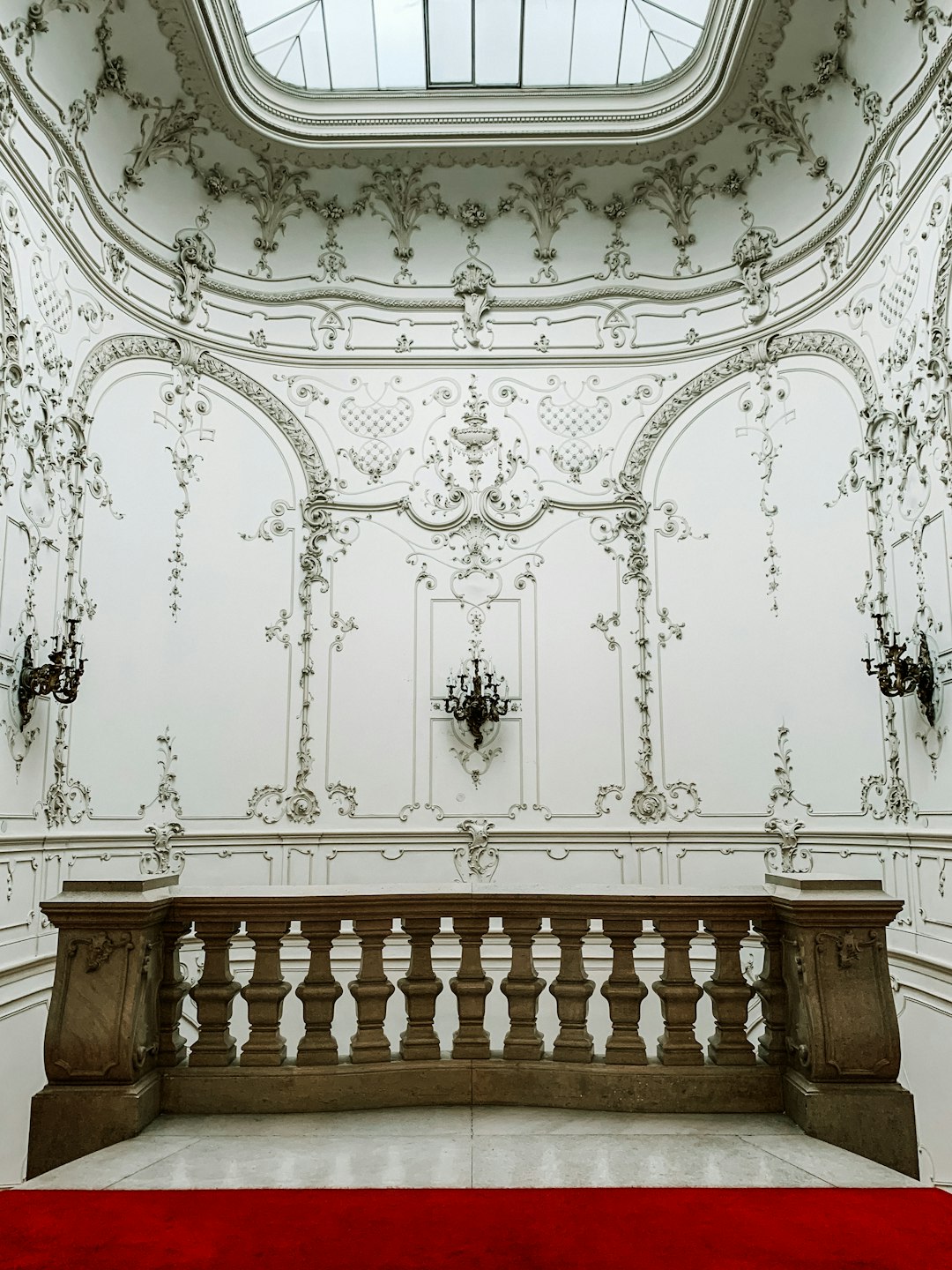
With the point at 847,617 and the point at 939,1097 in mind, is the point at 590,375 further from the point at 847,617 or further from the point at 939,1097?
the point at 939,1097

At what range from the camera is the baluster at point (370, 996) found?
4.10 meters

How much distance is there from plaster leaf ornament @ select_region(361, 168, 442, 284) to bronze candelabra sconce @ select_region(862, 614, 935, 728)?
6.72 metres

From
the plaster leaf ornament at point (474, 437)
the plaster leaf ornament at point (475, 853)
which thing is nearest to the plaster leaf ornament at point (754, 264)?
the plaster leaf ornament at point (474, 437)

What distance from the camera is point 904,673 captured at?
781 cm

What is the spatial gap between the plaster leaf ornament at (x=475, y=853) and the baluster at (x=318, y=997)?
593 cm

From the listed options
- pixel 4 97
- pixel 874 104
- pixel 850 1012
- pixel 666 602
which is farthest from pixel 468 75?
pixel 850 1012

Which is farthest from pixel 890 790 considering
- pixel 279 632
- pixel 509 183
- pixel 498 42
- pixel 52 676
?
pixel 498 42

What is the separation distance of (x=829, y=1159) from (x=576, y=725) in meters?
7.07

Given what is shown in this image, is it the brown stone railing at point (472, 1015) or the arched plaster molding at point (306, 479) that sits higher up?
the arched plaster molding at point (306, 479)

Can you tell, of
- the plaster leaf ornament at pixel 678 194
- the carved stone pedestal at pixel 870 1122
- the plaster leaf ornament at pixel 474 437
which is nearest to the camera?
the carved stone pedestal at pixel 870 1122

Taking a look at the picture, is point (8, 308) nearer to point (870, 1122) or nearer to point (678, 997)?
point (678, 997)

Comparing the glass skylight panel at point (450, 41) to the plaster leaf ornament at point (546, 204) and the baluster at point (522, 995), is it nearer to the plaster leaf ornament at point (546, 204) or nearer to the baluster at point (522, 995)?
the plaster leaf ornament at point (546, 204)

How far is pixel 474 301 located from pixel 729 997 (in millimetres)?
9033

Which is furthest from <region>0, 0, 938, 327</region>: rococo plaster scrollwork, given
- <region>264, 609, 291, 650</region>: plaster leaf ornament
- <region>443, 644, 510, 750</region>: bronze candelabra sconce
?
<region>443, 644, 510, 750</region>: bronze candelabra sconce
